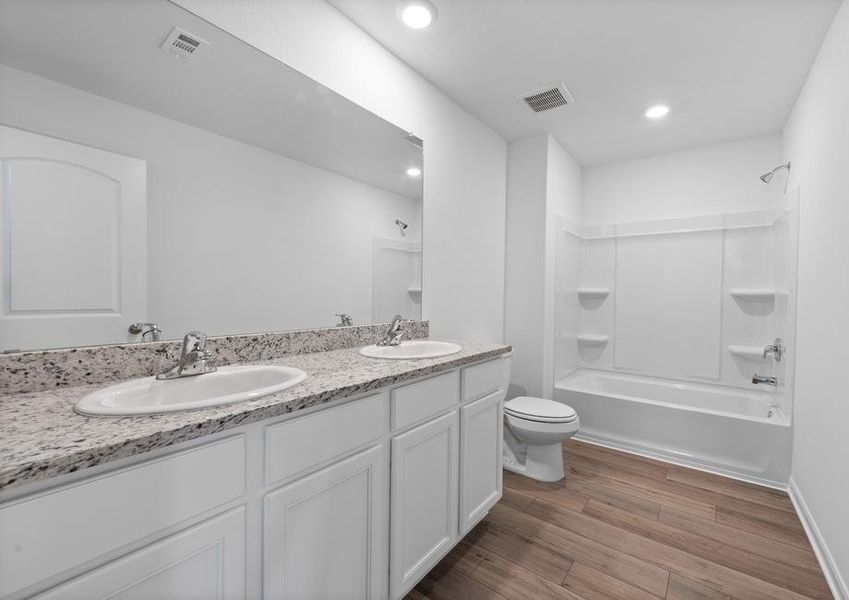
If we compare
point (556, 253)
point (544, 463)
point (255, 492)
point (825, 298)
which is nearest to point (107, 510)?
point (255, 492)

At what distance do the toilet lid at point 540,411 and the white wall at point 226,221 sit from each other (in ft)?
3.97

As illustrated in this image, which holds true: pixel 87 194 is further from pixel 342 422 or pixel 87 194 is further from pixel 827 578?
pixel 827 578

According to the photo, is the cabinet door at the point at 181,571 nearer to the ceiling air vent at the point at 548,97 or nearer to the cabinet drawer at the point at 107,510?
the cabinet drawer at the point at 107,510

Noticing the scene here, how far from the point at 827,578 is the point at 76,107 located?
126 inches

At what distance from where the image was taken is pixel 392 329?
1979 mm

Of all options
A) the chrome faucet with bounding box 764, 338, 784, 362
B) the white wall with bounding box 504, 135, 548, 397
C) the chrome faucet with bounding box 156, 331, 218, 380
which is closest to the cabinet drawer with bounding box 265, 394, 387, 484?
the chrome faucet with bounding box 156, 331, 218, 380

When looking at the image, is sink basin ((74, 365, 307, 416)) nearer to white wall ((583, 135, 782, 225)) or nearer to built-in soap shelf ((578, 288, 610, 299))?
built-in soap shelf ((578, 288, 610, 299))

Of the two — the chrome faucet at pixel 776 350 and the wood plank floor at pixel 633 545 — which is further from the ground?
the chrome faucet at pixel 776 350

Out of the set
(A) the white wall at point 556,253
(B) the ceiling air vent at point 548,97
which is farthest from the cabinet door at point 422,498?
(B) the ceiling air vent at point 548,97

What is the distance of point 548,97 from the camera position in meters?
2.45

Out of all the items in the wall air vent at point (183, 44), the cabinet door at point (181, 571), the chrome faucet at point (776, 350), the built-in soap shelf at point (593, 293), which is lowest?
the cabinet door at point (181, 571)

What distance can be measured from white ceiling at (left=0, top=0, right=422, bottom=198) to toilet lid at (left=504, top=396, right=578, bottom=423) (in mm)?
1668

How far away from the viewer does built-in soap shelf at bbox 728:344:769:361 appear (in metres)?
2.93

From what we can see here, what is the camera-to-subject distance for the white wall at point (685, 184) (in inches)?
118
